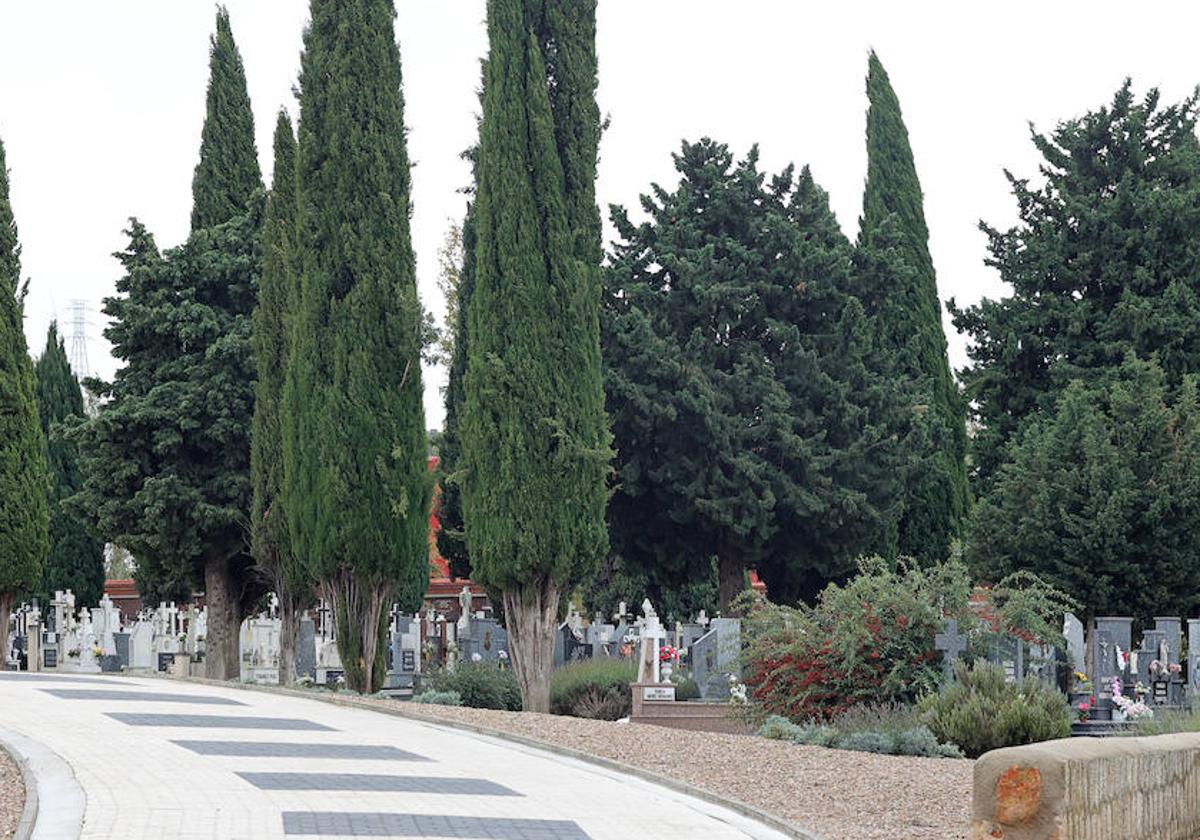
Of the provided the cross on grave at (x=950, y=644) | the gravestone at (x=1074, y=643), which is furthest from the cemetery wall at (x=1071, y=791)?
the gravestone at (x=1074, y=643)

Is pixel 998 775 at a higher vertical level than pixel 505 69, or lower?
lower

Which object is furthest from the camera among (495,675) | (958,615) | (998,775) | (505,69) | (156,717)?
(495,675)

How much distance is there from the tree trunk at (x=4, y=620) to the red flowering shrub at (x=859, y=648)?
17627 mm

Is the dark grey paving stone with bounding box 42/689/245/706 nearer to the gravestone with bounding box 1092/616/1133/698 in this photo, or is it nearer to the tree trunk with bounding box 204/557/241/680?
the tree trunk with bounding box 204/557/241/680

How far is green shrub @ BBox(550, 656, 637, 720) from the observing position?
1145 inches

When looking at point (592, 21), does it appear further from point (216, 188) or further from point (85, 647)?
point (85, 647)

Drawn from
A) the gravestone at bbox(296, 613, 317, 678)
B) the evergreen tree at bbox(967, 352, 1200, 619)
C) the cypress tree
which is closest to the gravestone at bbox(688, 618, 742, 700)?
the gravestone at bbox(296, 613, 317, 678)

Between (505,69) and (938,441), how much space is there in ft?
60.9

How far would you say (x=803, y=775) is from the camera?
15938 mm

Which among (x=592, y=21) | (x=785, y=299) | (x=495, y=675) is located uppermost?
(x=592, y=21)

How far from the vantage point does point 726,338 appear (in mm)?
40312

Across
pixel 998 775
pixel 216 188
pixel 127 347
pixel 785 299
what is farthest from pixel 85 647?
pixel 998 775

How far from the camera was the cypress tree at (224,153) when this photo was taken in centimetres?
3822

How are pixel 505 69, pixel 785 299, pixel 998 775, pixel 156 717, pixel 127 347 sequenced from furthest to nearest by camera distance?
pixel 785 299 → pixel 127 347 → pixel 505 69 → pixel 156 717 → pixel 998 775
